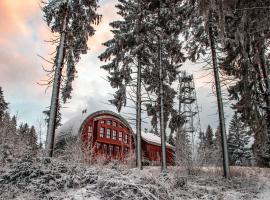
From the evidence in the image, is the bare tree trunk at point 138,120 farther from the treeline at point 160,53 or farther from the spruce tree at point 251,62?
the spruce tree at point 251,62

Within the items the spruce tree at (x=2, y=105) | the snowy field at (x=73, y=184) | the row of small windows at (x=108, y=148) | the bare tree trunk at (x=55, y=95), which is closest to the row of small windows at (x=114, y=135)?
the row of small windows at (x=108, y=148)

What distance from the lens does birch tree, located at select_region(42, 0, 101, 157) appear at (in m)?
11.7

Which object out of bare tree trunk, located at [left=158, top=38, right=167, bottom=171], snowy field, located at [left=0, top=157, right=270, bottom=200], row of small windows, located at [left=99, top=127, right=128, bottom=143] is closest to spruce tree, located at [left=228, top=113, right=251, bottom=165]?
row of small windows, located at [left=99, top=127, right=128, bottom=143]

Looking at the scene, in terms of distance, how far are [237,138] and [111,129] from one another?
2408 centimetres

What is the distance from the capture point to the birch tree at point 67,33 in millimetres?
11695

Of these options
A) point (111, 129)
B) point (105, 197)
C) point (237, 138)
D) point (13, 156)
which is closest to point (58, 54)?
point (13, 156)

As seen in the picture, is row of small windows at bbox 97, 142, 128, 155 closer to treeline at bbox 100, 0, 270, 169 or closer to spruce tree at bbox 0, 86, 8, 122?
spruce tree at bbox 0, 86, 8, 122

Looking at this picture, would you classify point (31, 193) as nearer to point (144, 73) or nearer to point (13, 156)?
point (13, 156)

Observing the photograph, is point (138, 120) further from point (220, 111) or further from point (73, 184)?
point (73, 184)

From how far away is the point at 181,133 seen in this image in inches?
791

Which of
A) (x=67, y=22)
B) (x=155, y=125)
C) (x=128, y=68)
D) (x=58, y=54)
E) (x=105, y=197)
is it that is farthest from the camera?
(x=155, y=125)

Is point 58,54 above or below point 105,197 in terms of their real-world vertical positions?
above

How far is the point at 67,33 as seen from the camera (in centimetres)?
1287

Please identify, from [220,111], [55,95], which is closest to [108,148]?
[220,111]
